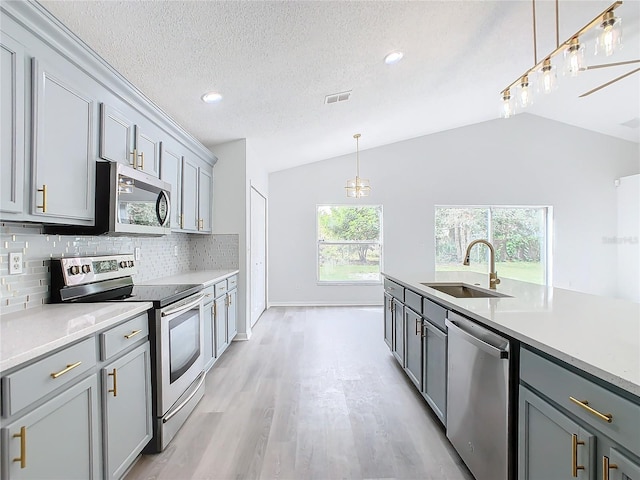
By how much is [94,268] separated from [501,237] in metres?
6.61

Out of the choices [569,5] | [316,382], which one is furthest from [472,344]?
[569,5]

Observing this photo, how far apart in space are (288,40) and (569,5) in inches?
99.4

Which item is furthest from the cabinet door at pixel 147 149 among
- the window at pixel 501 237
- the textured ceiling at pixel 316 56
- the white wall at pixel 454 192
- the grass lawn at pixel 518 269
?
the grass lawn at pixel 518 269

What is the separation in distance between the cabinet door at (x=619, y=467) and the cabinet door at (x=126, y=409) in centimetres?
183

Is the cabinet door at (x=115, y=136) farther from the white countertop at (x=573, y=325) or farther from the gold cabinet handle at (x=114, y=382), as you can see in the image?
the white countertop at (x=573, y=325)

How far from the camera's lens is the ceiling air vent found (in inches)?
135

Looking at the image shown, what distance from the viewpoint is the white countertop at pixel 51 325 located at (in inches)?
43.3

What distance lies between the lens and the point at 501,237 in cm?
652

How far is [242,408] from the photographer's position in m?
2.47

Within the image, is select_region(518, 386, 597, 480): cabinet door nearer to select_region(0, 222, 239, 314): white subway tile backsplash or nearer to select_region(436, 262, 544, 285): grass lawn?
select_region(0, 222, 239, 314): white subway tile backsplash

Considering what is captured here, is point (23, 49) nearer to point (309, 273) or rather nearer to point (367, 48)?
point (367, 48)

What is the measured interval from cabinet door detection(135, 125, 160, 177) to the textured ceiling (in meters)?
0.35

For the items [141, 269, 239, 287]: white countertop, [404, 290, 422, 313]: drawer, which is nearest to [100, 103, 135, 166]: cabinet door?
[141, 269, 239, 287]: white countertop

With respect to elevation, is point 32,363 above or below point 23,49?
below
